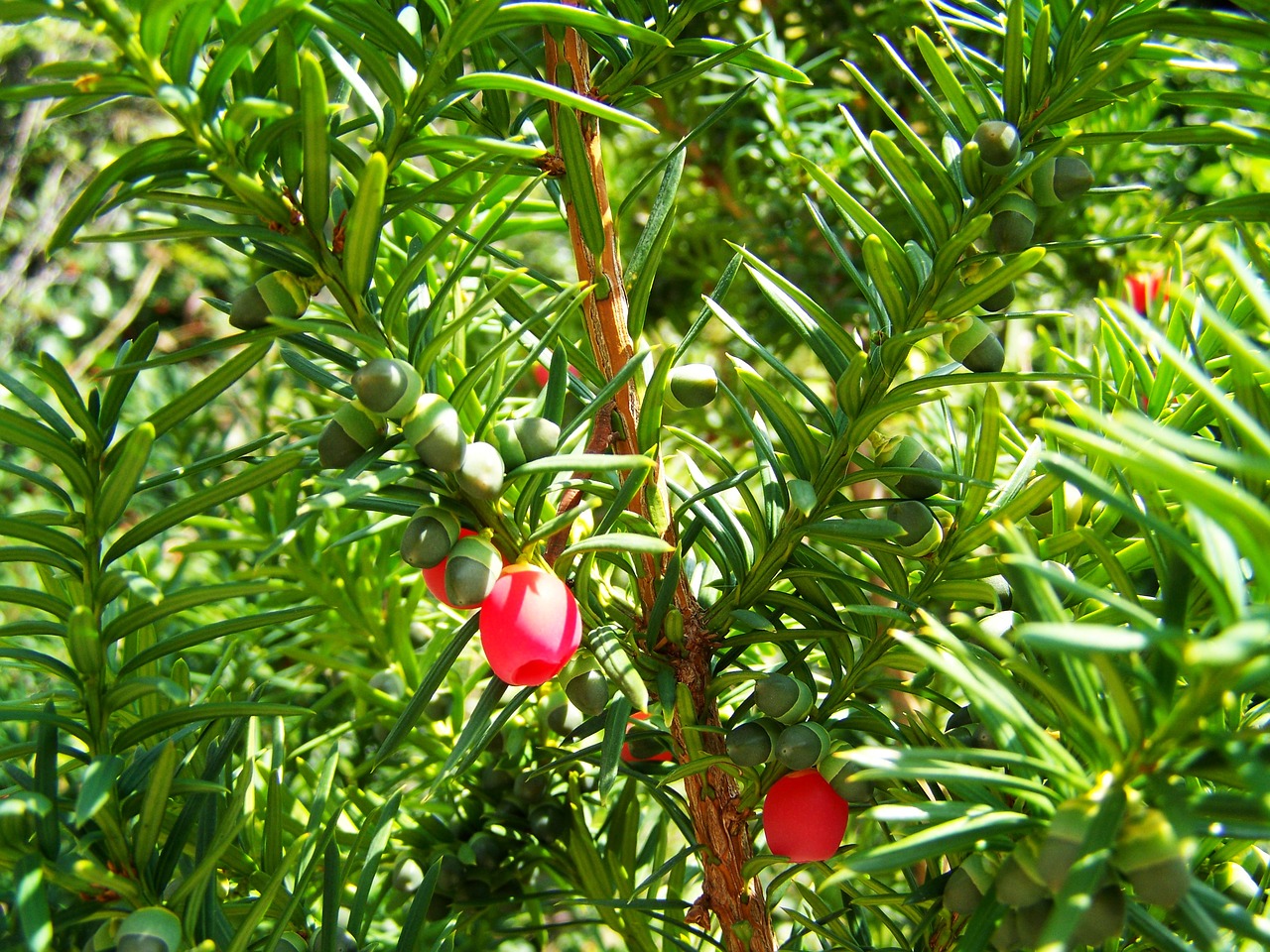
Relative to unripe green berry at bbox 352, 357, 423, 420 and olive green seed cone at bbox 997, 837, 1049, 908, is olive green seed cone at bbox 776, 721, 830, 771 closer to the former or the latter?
olive green seed cone at bbox 997, 837, 1049, 908

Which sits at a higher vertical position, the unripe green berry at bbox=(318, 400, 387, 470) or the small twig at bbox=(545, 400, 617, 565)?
the unripe green berry at bbox=(318, 400, 387, 470)

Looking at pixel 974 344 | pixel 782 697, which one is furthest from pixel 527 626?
pixel 974 344

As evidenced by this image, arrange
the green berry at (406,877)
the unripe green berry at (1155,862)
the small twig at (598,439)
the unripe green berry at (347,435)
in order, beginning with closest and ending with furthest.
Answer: the unripe green berry at (1155,862)
the unripe green berry at (347,435)
the small twig at (598,439)
the green berry at (406,877)

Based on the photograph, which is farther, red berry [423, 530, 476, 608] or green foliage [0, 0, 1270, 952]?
red berry [423, 530, 476, 608]

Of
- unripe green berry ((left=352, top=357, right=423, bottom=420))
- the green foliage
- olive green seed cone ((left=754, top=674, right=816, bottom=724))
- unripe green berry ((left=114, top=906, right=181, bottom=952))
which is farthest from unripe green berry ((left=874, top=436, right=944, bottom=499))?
unripe green berry ((left=114, top=906, right=181, bottom=952))

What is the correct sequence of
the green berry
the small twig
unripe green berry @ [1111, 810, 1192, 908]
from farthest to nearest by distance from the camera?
the green berry, the small twig, unripe green berry @ [1111, 810, 1192, 908]

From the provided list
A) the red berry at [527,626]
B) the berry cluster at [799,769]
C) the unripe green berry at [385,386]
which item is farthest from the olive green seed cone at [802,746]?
the unripe green berry at [385,386]

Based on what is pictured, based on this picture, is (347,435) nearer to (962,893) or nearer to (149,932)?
(149,932)

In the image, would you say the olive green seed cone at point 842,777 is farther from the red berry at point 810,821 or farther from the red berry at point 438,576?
the red berry at point 438,576

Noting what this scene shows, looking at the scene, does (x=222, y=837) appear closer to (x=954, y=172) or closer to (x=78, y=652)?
(x=78, y=652)
